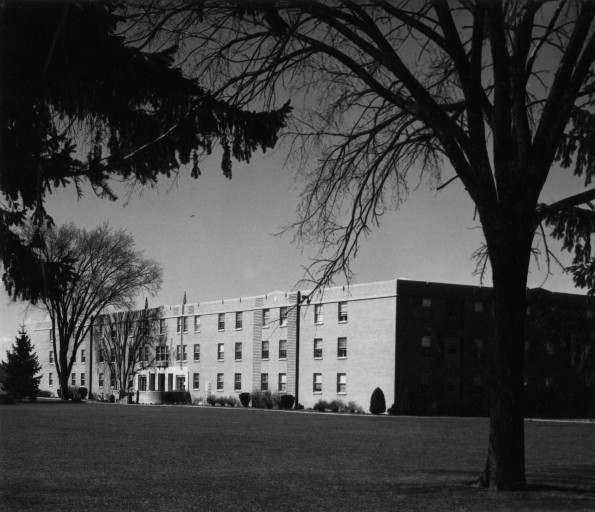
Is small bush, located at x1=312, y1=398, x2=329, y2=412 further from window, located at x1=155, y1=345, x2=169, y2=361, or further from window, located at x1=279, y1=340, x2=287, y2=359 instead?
window, located at x1=155, y1=345, x2=169, y2=361

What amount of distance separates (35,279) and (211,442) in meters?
16.2

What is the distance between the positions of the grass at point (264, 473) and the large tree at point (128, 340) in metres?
52.2

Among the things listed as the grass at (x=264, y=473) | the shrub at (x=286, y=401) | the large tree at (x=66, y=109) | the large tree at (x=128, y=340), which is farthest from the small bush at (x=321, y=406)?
the large tree at (x=66, y=109)

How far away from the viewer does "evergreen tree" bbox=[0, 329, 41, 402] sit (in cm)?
6886

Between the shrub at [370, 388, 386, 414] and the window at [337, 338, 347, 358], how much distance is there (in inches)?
233

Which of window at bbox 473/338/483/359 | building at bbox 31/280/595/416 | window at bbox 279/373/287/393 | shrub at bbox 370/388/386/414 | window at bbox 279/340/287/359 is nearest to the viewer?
shrub at bbox 370/388/386/414

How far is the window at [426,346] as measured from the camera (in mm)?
57281

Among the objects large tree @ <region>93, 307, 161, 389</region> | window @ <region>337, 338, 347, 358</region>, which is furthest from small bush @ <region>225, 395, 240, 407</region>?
window @ <region>337, 338, 347, 358</region>

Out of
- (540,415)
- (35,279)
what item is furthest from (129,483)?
(540,415)

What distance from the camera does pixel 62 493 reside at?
473 inches

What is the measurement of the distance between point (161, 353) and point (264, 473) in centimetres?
6615

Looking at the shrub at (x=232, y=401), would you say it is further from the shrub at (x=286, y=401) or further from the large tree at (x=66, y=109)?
the large tree at (x=66, y=109)

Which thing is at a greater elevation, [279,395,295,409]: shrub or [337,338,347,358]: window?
[337,338,347,358]: window

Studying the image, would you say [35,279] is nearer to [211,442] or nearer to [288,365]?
[211,442]
